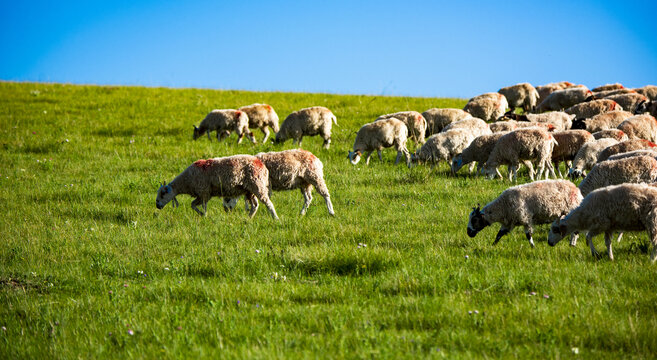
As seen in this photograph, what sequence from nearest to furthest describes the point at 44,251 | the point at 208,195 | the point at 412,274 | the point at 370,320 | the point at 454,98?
1. the point at 370,320
2. the point at 412,274
3. the point at 44,251
4. the point at 208,195
5. the point at 454,98

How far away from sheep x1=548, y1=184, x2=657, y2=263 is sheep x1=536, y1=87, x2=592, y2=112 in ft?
64.3

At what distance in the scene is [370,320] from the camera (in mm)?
5977

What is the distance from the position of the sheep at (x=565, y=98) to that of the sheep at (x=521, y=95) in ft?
1.66

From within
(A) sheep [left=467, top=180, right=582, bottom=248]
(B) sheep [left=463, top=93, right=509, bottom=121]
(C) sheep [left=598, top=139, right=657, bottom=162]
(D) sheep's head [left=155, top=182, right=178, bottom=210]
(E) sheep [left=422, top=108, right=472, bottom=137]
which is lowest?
(D) sheep's head [left=155, top=182, right=178, bottom=210]

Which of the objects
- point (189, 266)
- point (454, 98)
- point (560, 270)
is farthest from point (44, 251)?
point (454, 98)

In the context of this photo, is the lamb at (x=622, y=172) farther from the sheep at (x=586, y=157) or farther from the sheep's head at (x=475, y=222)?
the sheep at (x=586, y=157)

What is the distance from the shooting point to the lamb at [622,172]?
10.3 meters

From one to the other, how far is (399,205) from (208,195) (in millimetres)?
3960

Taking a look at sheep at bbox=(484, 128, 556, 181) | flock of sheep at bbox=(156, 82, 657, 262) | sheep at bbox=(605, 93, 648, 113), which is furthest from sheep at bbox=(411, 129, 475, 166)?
sheep at bbox=(605, 93, 648, 113)

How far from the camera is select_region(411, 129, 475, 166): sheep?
1703 centimetres

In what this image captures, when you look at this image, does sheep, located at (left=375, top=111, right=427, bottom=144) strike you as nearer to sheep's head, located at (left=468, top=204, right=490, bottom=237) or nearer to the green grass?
the green grass

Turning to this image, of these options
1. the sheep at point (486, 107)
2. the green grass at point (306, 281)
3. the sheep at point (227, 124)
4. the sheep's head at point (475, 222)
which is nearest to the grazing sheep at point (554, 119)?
the sheep at point (486, 107)

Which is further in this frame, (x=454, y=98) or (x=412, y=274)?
(x=454, y=98)

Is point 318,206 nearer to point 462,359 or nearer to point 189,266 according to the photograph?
point 189,266
